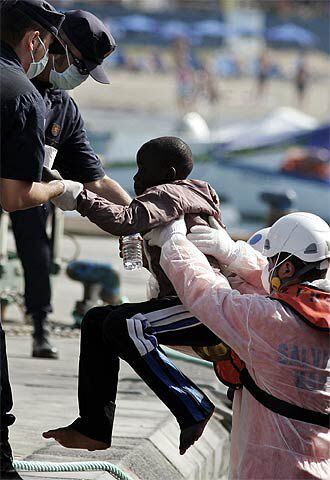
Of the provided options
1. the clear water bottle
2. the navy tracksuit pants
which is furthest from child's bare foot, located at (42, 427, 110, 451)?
the clear water bottle

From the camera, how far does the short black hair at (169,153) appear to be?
14.5ft

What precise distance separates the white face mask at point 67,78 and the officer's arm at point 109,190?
1.50 feet

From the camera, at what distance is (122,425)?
5.77 metres

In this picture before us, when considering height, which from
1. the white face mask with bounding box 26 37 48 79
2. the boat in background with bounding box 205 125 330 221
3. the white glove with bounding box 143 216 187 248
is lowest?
the boat in background with bounding box 205 125 330 221

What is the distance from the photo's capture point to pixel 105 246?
13.4 metres

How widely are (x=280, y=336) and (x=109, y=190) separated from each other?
138 centimetres

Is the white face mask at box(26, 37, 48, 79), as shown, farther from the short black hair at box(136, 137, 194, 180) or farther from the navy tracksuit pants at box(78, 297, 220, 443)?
the navy tracksuit pants at box(78, 297, 220, 443)

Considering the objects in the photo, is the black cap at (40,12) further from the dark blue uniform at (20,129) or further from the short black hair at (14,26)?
the dark blue uniform at (20,129)

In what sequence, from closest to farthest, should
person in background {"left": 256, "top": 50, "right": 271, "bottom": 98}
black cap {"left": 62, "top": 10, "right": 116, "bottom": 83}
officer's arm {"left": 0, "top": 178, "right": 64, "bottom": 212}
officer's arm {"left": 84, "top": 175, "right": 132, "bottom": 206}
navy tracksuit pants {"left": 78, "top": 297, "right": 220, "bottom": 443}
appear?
officer's arm {"left": 0, "top": 178, "right": 64, "bottom": 212}
navy tracksuit pants {"left": 78, "top": 297, "right": 220, "bottom": 443}
black cap {"left": 62, "top": 10, "right": 116, "bottom": 83}
officer's arm {"left": 84, "top": 175, "right": 132, "bottom": 206}
person in background {"left": 256, "top": 50, "right": 271, "bottom": 98}

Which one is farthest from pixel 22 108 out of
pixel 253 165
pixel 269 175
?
pixel 253 165

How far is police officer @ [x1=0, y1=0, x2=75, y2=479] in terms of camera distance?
4094 mm

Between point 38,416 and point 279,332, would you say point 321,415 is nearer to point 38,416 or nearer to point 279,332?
point 279,332

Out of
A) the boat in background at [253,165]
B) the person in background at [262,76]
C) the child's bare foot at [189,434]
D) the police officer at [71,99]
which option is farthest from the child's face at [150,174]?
the person in background at [262,76]

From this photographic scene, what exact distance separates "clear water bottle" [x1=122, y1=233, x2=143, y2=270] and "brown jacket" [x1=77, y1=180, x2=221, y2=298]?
0.15 feet
